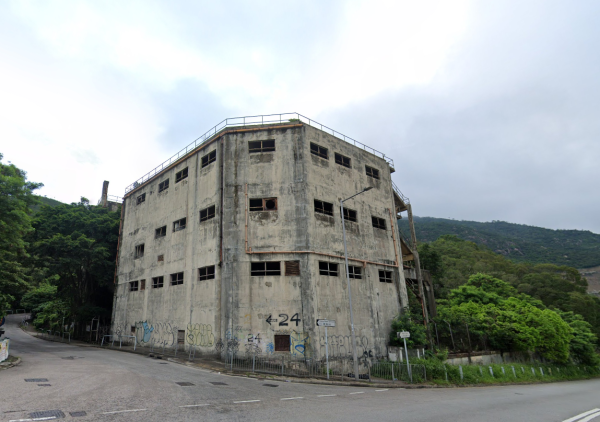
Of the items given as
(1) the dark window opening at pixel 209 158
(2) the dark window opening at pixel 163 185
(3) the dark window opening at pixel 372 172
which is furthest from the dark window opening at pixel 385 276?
(2) the dark window opening at pixel 163 185

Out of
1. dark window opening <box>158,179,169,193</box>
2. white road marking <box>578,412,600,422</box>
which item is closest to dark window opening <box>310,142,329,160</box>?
dark window opening <box>158,179,169,193</box>

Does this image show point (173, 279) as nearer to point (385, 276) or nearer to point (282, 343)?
point (282, 343)

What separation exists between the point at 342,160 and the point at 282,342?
14.8m

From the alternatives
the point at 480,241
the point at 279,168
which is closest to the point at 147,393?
the point at 279,168

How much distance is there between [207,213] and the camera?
2552cm

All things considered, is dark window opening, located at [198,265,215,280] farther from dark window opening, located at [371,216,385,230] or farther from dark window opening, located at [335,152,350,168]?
dark window opening, located at [371,216,385,230]

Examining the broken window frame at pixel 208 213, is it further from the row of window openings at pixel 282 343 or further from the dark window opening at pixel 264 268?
the row of window openings at pixel 282 343

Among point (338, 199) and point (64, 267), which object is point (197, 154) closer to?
point (338, 199)

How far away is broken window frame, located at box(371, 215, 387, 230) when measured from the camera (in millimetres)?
27688

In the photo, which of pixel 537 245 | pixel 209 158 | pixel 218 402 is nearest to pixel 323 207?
pixel 209 158

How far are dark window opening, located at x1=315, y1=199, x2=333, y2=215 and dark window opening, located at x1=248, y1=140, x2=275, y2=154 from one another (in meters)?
5.45

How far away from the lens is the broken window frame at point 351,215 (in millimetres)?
25750

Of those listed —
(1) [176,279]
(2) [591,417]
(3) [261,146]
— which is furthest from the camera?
(1) [176,279]

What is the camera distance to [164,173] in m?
31.6
